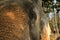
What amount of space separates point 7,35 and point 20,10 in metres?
0.08

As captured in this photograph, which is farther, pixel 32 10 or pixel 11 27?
pixel 32 10

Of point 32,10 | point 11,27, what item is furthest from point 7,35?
point 32,10

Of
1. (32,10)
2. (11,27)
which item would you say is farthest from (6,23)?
(32,10)

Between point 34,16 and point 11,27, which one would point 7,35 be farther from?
point 34,16

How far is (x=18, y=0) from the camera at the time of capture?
573mm

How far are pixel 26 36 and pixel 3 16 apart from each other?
8 centimetres

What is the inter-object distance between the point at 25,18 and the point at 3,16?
0.20 feet

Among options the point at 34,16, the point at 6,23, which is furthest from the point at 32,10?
the point at 6,23

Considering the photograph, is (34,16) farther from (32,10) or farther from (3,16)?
(3,16)

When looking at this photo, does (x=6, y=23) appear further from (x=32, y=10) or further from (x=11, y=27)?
(x=32, y=10)

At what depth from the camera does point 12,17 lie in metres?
0.53

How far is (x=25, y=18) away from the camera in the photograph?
56cm

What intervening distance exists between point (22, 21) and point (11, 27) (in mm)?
43

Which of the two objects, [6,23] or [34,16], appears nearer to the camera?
[6,23]
